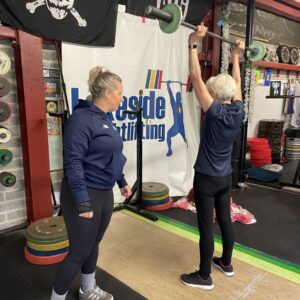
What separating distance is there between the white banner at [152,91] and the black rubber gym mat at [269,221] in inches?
28.9

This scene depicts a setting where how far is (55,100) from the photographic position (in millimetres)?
3371

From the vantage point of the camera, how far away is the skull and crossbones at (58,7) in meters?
2.82

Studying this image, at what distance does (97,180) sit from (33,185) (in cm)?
164

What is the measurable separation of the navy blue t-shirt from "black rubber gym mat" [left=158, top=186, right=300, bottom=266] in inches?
45.5

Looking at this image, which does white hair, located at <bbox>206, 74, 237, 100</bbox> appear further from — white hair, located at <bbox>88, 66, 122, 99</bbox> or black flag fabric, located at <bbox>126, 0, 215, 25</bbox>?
black flag fabric, located at <bbox>126, 0, 215, 25</bbox>

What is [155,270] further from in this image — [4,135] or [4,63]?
[4,63]

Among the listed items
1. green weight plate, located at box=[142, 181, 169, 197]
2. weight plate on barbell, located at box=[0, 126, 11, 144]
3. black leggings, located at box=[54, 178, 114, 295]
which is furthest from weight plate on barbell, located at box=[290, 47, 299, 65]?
black leggings, located at box=[54, 178, 114, 295]

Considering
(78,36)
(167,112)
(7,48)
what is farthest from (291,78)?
(7,48)

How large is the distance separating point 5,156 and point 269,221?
2.74 meters

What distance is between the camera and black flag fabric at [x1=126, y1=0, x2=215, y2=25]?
3700 millimetres

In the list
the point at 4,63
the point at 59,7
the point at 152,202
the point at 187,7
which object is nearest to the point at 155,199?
the point at 152,202

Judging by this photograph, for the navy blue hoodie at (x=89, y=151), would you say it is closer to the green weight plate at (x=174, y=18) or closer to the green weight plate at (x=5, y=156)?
the green weight plate at (x=174, y=18)

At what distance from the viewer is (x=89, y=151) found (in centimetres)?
173

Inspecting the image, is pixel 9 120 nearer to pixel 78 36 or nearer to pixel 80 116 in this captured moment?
pixel 78 36
